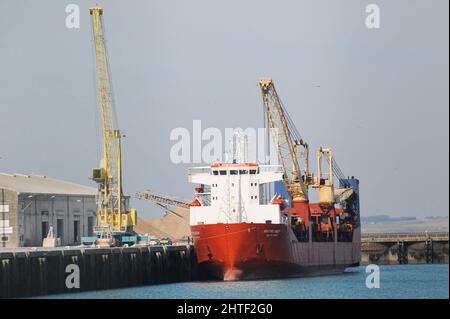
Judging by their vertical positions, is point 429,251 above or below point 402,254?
above

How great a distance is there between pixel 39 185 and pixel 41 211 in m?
7.55

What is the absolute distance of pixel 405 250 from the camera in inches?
5723

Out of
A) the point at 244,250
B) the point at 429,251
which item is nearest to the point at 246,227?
the point at 244,250

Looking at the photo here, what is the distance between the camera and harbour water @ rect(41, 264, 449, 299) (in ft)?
269

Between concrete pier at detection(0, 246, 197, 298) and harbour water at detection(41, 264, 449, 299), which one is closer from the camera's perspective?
concrete pier at detection(0, 246, 197, 298)

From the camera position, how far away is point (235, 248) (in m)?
92.3

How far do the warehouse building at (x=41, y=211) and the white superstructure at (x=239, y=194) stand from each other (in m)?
16.2

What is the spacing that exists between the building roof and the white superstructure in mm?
17312

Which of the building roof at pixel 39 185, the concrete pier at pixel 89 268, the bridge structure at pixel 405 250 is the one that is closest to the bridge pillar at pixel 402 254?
the bridge structure at pixel 405 250

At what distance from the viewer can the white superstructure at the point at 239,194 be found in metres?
95.2

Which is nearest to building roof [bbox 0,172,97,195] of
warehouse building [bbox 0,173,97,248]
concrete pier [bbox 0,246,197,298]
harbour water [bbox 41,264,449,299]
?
warehouse building [bbox 0,173,97,248]

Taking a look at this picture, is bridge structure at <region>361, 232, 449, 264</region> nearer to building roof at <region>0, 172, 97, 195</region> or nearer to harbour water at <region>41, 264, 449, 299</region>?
building roof at <region>0, 172, 97, 195</region>

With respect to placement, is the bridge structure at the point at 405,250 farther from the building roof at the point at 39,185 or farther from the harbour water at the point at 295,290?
the harbour water at the point at 295,290

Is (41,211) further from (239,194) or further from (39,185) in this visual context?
(239,194)
